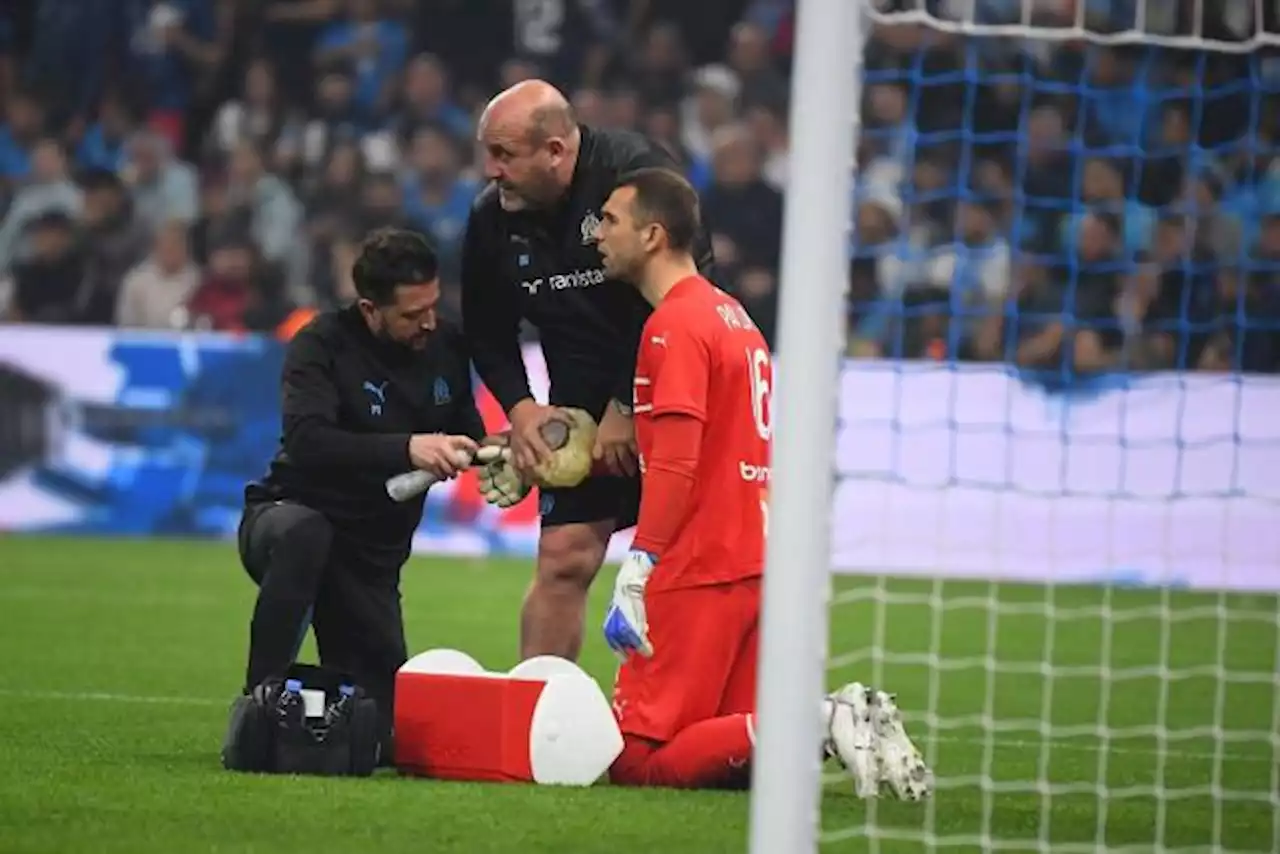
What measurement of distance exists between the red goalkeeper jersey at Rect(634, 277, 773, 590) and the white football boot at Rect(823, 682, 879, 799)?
475 mm

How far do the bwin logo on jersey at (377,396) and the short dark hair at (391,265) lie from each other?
0.29m

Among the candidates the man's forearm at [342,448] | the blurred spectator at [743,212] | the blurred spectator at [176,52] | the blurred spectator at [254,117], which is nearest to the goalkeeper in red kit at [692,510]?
the man's forearm at [342,448]

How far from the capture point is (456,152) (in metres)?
18.0

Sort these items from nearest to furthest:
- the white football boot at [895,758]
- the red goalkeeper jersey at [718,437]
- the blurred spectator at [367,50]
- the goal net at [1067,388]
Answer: the white football boot at [895,758] → the red goalkeeper jersey at [718,437] → the goal net at [1067,388] → the blurred spectator at [367,50]

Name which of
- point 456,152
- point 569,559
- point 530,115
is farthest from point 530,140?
point 456,152

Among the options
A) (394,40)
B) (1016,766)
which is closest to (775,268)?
(394,40)

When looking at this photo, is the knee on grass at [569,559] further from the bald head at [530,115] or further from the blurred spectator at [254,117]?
the blurred spectator at [254,117]

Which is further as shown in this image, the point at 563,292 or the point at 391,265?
the point at 563,292

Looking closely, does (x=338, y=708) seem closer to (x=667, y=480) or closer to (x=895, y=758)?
(x=667, y=480)

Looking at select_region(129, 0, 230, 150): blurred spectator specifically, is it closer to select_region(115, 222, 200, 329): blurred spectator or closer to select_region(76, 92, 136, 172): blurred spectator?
select_region(76, 92, 136, 172): blurred spectator

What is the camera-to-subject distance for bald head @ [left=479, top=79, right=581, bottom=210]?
7371 mm

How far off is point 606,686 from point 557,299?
2294mm

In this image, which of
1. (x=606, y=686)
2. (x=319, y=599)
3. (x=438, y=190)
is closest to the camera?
(x=319, y=599)

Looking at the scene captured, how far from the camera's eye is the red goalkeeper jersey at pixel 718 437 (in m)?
6.48
